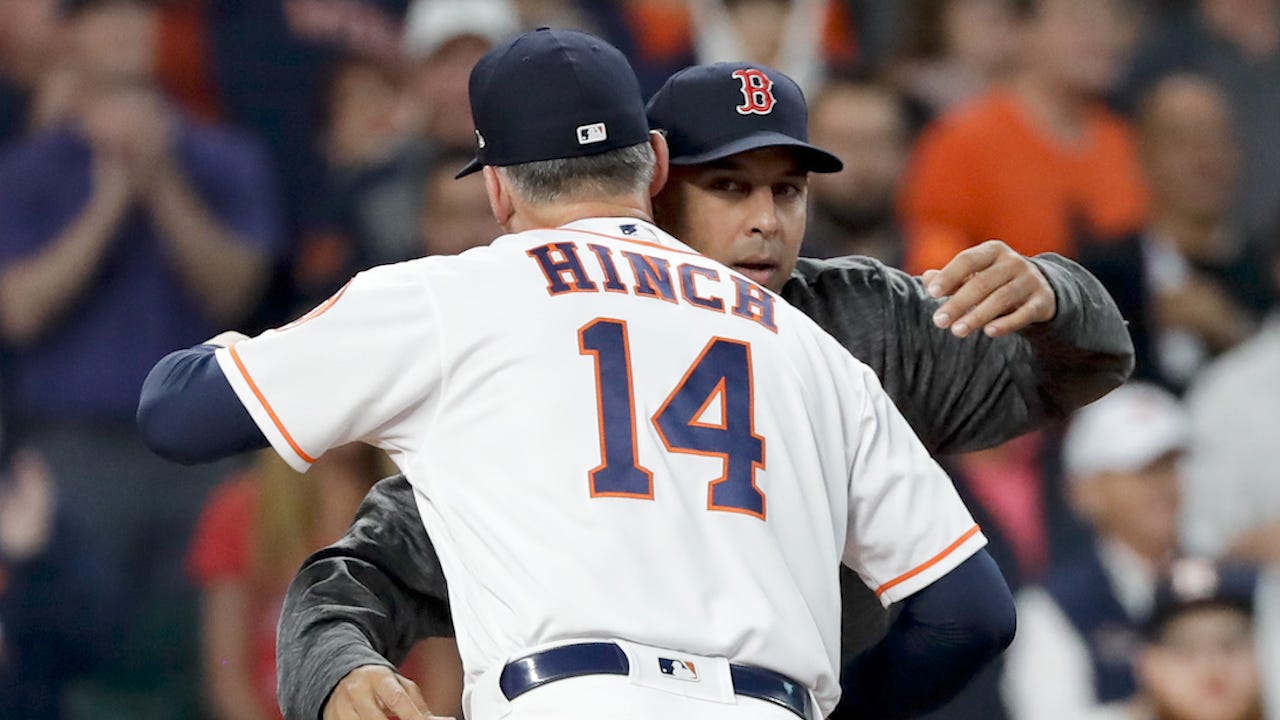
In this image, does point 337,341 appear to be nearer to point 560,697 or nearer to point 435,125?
point 560,697

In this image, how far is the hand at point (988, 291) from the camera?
2.62 meters

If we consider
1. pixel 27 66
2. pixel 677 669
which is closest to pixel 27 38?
pixel 27 66

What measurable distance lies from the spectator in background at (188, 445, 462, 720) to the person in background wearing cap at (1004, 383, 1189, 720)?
155 cm

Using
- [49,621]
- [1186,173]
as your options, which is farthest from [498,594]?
[1186,173]

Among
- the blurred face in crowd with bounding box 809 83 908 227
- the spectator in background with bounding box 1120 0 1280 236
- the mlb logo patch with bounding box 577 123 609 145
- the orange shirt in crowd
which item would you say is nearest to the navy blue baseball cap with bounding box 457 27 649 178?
the mlb logo patch with bounding box 577 123 609 145

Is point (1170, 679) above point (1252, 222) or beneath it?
beneath

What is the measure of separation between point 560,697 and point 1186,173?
467cm

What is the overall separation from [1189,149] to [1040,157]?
803 mm

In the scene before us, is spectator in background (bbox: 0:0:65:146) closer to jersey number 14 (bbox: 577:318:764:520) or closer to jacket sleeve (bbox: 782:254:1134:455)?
jacket sleeve (bbox: 782:254:1134:455)

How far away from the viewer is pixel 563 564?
232cm

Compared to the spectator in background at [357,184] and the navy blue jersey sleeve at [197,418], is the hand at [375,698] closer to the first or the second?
the navy blue jersey sleeve at [197,418]

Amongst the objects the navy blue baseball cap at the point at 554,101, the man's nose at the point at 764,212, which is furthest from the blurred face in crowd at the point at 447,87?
the navy blue baseball cap at the point at 554,101

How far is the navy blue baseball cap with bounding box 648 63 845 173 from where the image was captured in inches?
122

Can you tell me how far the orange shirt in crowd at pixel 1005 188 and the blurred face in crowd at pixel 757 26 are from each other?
0.54 m
